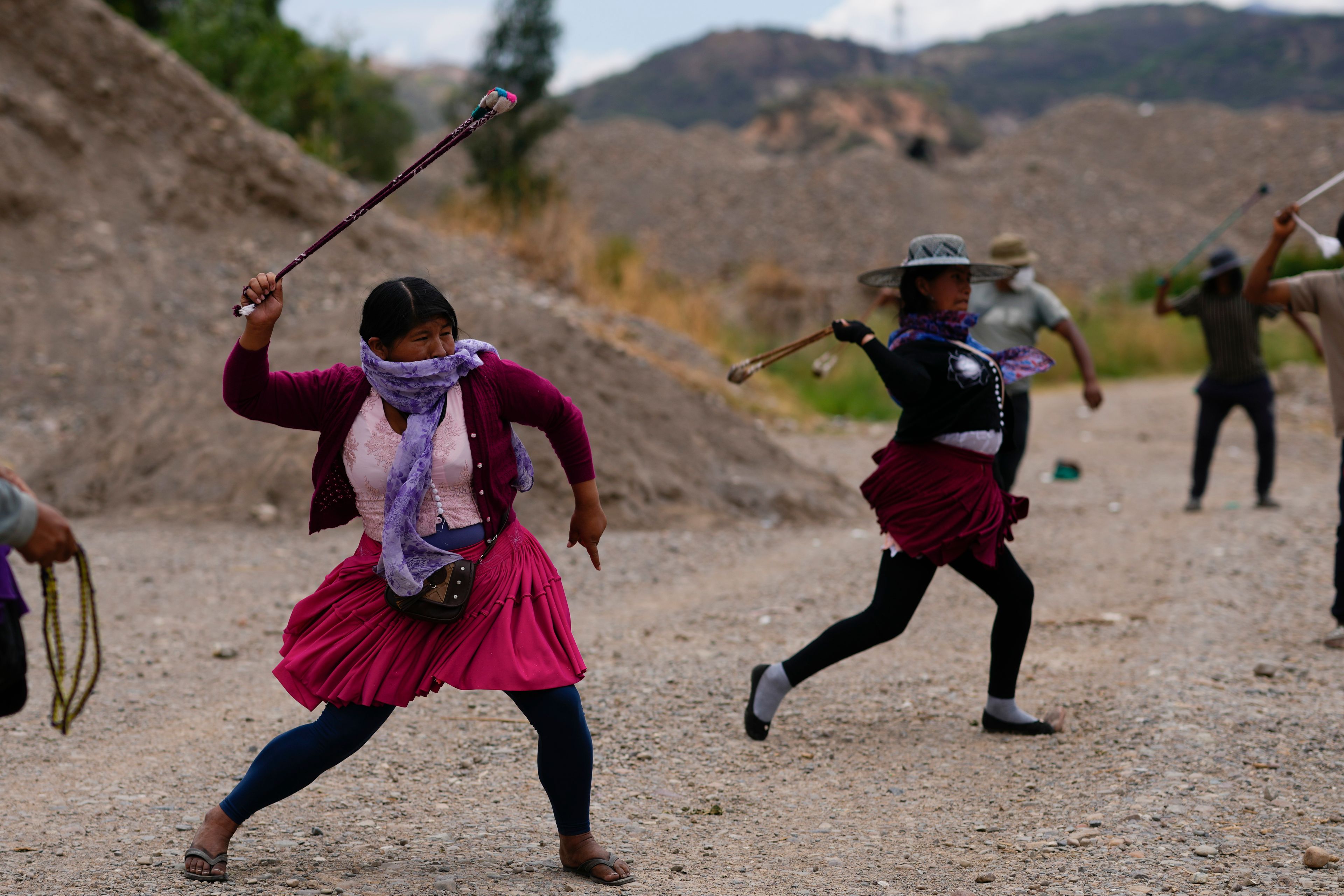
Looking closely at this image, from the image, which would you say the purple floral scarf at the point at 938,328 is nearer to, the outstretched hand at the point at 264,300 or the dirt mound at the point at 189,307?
the outstretched hand at the point at 264,300

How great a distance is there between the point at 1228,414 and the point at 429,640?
7.70 metres

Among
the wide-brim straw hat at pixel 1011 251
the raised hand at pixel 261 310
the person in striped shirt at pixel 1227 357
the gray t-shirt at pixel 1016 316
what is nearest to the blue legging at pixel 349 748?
the raised hand at pixel 261 310

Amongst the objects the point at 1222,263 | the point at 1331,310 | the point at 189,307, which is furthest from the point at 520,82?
the point at 1331,310

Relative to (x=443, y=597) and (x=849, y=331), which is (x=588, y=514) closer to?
(x=443, y=597)

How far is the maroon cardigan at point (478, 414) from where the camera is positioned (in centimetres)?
302

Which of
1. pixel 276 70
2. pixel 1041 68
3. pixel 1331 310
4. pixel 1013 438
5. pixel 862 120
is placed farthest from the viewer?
pixel 1041 68

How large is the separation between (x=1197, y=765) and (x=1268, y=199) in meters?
49.9

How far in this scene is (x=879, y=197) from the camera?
1467 inches

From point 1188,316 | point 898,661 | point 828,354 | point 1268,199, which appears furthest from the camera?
A: point 1268,199

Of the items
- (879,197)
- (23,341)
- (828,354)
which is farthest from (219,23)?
(879,197)

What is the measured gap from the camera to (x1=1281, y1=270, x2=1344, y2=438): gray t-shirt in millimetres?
5082

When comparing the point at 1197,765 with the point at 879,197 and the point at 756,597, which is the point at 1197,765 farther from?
the point at 879,197

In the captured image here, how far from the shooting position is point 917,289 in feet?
13.7

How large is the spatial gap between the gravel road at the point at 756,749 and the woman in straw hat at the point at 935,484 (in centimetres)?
39
